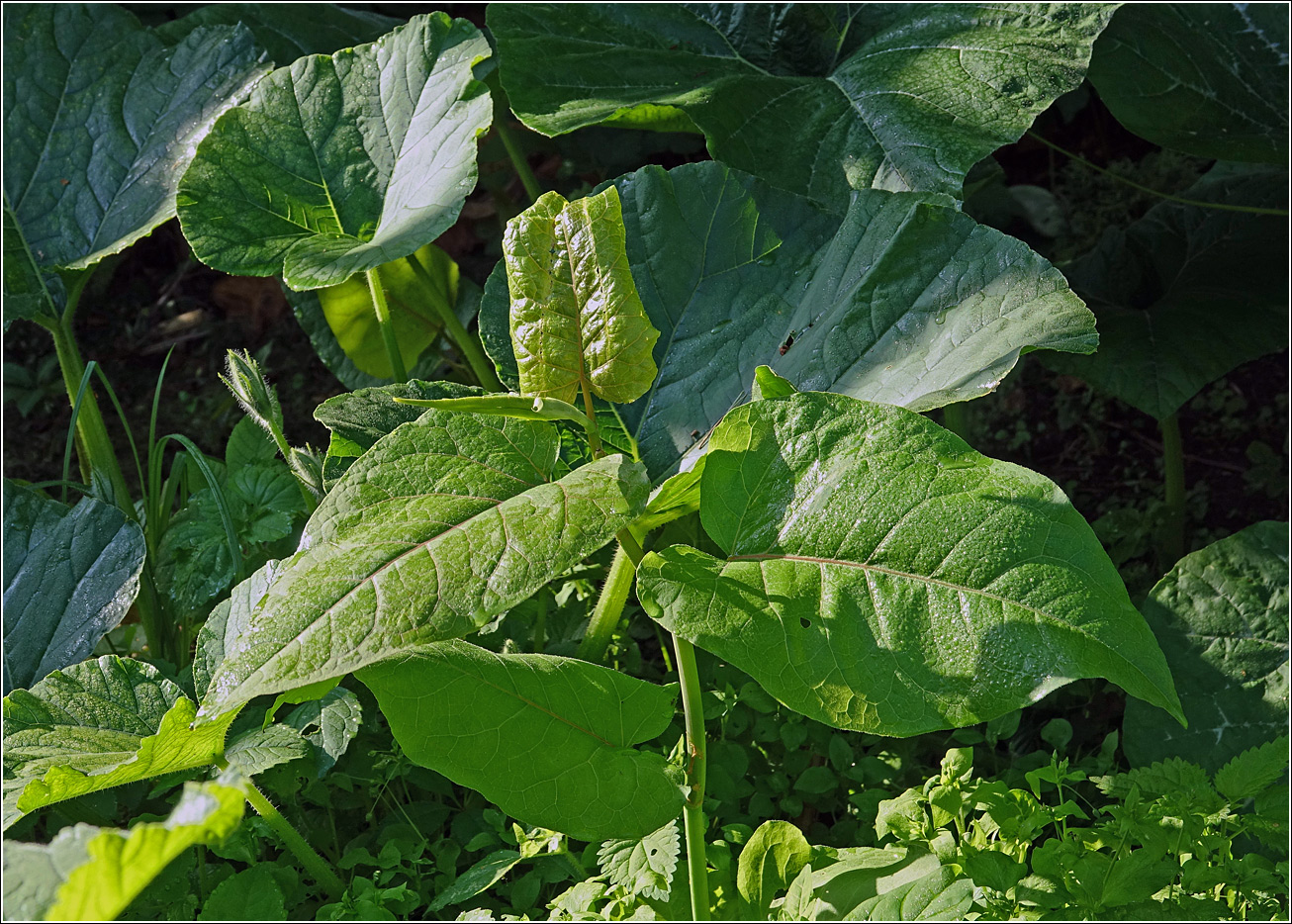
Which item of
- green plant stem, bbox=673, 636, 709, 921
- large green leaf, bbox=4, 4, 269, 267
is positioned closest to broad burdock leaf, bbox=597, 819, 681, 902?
green plant stem, bbox=673, 636, 709, 921

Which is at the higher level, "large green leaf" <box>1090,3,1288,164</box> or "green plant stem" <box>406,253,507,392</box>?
"large green leaf" <box>1090,3,1288,164</box>

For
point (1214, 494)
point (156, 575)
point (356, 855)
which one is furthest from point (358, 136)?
point (1214, 494)

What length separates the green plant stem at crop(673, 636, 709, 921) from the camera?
96 centimetres

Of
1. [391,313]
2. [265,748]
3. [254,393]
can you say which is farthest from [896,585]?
[391,313]

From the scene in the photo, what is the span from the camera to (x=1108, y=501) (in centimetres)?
195

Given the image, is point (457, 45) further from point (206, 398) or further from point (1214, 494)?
point (1214, 494)

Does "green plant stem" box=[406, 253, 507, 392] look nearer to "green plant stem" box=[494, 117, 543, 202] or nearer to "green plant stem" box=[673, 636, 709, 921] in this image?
"green plant stem" box=[494, 117, 543, 202]

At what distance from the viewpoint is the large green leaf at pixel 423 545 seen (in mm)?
762

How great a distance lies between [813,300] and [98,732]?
3.13ft

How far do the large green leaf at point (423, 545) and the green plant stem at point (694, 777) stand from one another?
0.59 ft

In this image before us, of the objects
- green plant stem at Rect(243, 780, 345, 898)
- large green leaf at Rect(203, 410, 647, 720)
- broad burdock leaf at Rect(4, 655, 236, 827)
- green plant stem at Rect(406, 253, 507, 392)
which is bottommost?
green plant stem at Rect(243, 780, 345, 898)

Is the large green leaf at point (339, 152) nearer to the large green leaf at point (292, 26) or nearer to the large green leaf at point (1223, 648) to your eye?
the large green leaf at point (292, 26)

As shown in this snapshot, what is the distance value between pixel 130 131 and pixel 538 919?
4.69ft

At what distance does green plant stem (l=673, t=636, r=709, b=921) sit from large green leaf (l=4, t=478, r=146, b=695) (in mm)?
739
